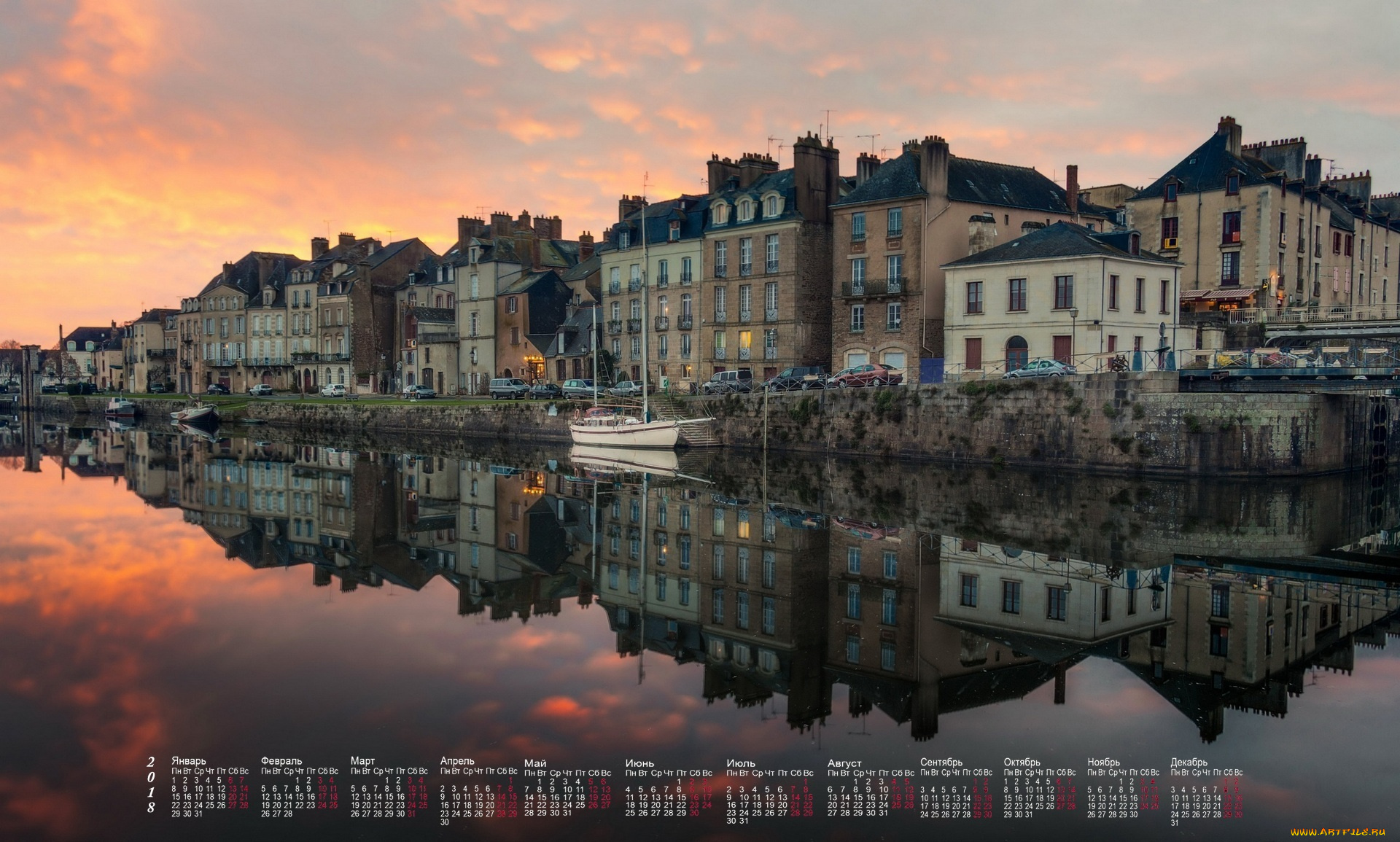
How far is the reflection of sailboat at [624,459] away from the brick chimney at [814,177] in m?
15.3

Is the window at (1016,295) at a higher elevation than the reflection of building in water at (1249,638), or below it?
higher

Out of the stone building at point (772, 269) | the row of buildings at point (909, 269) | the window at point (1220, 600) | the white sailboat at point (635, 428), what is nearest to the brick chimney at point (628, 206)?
the row of buildings at point (909, 269)

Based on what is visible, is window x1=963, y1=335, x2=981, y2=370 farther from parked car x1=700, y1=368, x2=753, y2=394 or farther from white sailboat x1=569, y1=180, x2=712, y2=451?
white sailboat x1=569, y1=180, x2=712, y2=451

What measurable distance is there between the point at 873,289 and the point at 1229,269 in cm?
1667

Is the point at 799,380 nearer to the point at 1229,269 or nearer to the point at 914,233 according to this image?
the point at 914,233

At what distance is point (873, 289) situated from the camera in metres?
46.4

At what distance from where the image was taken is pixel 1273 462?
3025 centimetres

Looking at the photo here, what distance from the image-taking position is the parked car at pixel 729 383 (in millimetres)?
46375

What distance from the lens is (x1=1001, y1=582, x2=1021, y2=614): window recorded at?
15.6m

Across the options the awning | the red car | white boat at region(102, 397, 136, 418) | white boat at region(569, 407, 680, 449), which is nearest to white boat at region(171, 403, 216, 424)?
white boat at region(102, 397, 136, 418)

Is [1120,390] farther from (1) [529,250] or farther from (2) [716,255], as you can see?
(1) [529,250]

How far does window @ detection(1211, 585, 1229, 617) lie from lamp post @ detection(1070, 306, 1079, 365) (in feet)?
71.5

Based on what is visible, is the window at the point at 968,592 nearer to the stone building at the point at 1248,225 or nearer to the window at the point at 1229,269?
the stone building at the point at 1248,225

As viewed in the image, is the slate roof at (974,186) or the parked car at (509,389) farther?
the parked car at (509,389)
